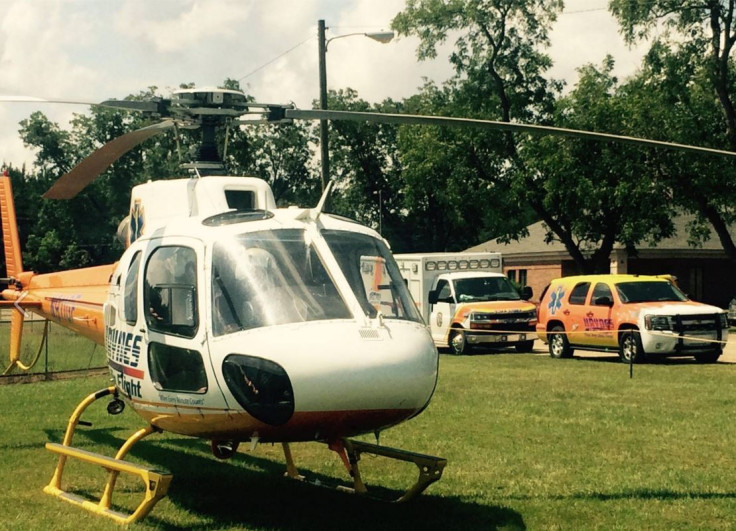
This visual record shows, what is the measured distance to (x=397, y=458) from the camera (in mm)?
8312

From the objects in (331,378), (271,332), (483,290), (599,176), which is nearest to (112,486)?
(271,332)

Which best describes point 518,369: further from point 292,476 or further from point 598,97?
point 598,97

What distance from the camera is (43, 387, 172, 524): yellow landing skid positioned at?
7.20 meters

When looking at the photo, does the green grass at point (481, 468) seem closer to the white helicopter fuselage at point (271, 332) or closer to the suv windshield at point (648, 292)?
the white helicopter fuselage at point (271, 332)

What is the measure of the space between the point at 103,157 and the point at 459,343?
18543 mm

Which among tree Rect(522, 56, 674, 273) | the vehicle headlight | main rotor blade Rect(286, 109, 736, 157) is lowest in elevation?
the vehicle headlight

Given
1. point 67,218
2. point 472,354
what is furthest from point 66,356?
point 67,218

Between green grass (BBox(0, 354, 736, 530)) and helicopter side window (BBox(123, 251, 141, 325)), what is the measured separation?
165 cm

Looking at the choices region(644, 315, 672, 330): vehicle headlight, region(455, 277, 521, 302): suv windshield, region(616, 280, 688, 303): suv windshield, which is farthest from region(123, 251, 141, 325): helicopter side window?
region(455, 277, 521, 302): suv windshield

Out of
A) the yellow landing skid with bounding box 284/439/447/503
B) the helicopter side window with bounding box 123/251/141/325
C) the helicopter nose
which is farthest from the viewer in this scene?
the helicopter side window with bounding box 123/251/141/325

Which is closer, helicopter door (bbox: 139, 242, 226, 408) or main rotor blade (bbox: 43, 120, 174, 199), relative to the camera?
helicopter door (bbox: 139, 242, 226, 408)

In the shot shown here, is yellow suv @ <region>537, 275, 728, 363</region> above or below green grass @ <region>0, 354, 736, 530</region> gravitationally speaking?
above

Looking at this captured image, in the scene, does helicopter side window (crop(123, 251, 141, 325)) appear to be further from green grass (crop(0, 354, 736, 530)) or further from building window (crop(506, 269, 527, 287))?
building window (crop(506, 269, 527, 287))

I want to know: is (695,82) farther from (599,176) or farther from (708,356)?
(708,356)
